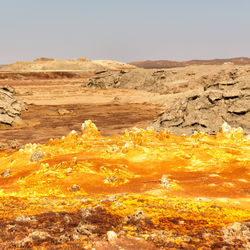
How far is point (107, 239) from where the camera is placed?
170 inches

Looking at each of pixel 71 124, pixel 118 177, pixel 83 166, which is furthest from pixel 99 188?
pixel 71 124

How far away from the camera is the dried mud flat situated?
4426 millimetres

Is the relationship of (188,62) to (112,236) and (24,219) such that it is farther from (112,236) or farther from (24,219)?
(112,236)

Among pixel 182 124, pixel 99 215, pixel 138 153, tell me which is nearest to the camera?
pixel 99 215

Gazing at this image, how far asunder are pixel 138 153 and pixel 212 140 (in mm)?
4020

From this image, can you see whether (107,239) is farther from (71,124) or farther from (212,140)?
(71,124)

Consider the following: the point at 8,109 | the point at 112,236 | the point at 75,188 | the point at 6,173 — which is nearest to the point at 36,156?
the point at 6,173

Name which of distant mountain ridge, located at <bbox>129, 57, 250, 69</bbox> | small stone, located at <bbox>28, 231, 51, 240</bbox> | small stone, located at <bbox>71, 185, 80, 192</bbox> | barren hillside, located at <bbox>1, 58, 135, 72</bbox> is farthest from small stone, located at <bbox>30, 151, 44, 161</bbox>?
distant mountain ridge, located at <bbox>129, 57, 250, 69</bbox>

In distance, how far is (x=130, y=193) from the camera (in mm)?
7137

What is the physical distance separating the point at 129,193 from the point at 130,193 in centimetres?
2

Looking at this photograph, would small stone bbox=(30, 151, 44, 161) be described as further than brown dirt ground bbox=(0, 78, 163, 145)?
No

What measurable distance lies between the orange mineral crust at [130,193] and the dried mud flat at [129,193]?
0.02 meters

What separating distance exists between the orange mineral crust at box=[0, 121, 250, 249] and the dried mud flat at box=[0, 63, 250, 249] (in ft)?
0.06

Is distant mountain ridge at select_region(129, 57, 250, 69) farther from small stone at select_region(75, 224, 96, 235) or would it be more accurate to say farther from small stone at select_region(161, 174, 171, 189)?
small stone at select_region(75, 224, 96, 235)
